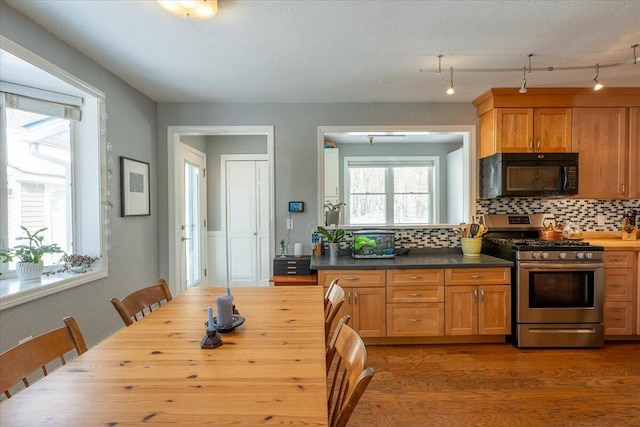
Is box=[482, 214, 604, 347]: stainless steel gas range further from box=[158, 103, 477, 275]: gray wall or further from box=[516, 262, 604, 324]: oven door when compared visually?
box=[158, 103, 477, 275]: gray wall

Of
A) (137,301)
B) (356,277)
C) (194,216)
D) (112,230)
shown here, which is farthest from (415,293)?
(194,216)

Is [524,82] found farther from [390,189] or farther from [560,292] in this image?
[390,189]

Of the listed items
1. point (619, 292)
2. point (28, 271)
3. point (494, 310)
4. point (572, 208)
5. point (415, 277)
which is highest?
point (572, 208)

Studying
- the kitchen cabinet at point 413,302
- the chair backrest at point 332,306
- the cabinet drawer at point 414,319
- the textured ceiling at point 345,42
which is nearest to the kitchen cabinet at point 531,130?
the textured ceiling at point 345,42

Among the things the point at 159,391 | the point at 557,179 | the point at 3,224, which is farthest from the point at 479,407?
the point at 3,224

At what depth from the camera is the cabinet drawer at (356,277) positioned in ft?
9.46

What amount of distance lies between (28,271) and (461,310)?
10.7ft

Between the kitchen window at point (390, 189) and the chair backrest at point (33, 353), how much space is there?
412 cm

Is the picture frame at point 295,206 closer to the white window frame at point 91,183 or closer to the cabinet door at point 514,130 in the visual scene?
the white window frame at point 91,183

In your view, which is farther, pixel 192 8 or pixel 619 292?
pixel 619 292

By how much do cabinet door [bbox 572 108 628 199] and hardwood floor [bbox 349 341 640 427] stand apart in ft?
4.75

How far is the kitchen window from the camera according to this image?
16.6 feet

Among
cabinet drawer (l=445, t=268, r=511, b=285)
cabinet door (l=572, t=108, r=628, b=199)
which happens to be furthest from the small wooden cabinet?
cabinet drawer (l=445, t=268, r=511, b=285)

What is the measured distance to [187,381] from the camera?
985mm
